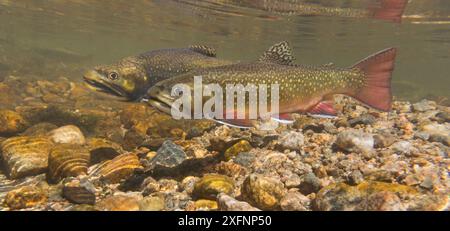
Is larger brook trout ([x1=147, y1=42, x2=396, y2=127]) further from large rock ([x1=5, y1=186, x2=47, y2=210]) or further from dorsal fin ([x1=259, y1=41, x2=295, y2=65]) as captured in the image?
large rock ([x1=5, y1=186, x2=47, y2=210])

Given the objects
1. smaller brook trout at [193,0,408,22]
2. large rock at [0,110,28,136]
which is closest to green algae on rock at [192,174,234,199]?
large rock at [0,110,28,136]

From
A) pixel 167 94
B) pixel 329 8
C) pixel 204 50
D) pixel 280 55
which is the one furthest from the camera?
pixel 329 8

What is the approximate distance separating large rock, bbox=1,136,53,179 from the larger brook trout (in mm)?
3083

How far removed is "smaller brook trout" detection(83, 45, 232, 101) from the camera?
20.3 feet

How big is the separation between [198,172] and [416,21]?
22.5 m

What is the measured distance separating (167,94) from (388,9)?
16.5 meters

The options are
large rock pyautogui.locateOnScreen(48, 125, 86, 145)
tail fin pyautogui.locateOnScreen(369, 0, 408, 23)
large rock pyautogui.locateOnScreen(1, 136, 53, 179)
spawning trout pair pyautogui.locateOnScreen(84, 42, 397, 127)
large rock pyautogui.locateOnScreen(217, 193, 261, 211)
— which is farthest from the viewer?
tail fin pyautogui.locateOnScreen(369, 0, 408, 23)

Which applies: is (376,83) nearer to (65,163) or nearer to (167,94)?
(167,94)

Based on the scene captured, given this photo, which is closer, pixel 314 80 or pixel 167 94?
pixel 167 94

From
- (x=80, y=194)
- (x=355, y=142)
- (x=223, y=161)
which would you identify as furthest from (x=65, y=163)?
(x=355, y=142)

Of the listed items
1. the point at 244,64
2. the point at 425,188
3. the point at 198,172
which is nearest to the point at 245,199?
the point at 198,172

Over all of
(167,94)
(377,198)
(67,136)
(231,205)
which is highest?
(167,94)

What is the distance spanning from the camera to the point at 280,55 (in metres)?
5.61

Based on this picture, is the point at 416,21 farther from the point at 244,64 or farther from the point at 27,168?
the point at 27,168
